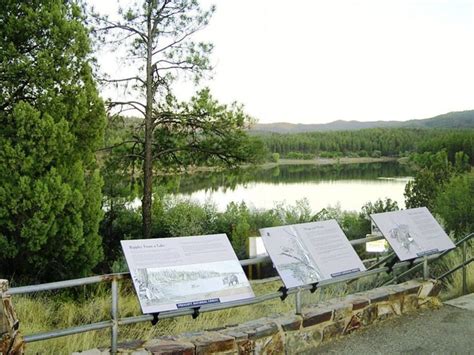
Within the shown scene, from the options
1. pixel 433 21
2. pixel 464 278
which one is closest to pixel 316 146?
pixel 433 21

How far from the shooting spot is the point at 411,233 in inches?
199

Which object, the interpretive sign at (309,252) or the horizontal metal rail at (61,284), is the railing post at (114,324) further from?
the interpretive sign at (309,252)

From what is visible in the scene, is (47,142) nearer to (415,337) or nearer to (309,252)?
(309,252)

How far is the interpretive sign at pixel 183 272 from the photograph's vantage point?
3.24 metres

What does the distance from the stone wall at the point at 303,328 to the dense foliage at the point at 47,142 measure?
571 cm

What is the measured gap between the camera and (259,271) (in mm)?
11398

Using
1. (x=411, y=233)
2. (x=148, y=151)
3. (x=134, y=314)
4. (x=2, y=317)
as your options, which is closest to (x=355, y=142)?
(x=148, y=151)

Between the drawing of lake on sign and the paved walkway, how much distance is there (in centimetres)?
98

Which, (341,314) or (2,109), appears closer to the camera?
(341,314)

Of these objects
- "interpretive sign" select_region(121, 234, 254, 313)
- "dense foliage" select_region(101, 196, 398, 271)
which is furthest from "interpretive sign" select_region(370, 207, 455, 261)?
"dense foliage" select_region(101, 196, 398, 271)

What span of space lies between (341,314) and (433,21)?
16676mm

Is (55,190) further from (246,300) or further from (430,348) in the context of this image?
(430,348)

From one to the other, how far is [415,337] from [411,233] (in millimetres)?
1185

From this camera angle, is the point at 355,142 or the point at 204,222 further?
the point at 355,142
